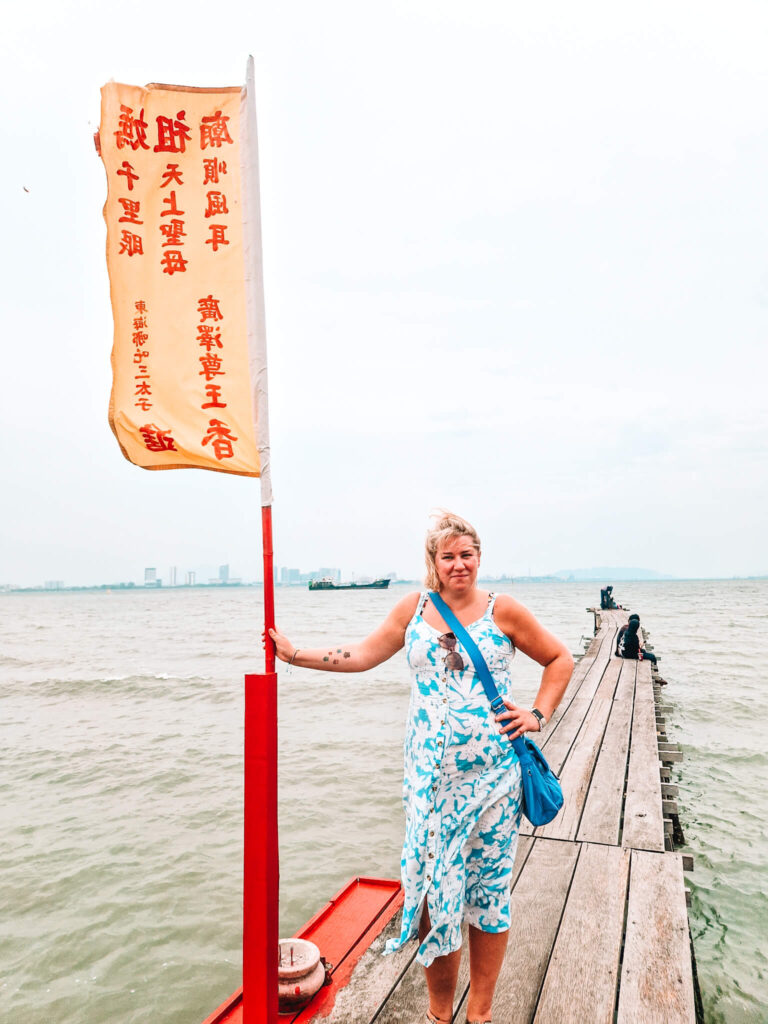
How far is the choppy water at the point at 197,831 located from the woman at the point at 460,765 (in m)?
2.92

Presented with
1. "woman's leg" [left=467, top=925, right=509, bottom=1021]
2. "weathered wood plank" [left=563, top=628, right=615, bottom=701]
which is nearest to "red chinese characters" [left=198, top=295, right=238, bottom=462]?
"woman's leg" [left=467, top=925, right=509, bottom=1021]

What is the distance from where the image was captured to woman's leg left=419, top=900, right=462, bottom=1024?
265cm

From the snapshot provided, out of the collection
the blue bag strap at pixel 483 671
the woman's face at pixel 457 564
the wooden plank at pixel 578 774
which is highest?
the woman's face at pixel 457 564

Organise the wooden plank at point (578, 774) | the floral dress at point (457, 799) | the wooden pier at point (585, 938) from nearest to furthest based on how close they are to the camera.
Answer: the floral dress at point (457, 799)
the wooden pier at point (585, 938)
the wooden plank at point (578, 774)

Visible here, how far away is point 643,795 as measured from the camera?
5488 millimetres

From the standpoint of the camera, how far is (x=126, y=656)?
1018 inches

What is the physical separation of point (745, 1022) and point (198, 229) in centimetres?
559

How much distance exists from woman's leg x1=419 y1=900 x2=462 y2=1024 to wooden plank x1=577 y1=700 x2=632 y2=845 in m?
2.21

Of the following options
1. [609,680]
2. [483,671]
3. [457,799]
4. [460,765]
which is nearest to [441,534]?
[483,671]

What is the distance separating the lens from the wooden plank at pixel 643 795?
4621 mm

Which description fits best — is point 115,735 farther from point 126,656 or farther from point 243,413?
point 126,656

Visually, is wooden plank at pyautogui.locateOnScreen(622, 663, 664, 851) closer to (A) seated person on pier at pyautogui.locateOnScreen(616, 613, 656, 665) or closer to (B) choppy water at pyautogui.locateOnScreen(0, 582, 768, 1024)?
(B) choppy water at pyautogui.locateOnScreen(0, 582, 768, 1024)

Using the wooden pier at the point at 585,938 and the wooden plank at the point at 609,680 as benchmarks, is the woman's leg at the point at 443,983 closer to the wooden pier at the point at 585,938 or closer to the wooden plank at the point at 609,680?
the wooden pier at the point at 585,938

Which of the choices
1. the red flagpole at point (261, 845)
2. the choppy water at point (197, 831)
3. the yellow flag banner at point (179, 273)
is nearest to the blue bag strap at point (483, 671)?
the red flagpole at point (261, 845)
